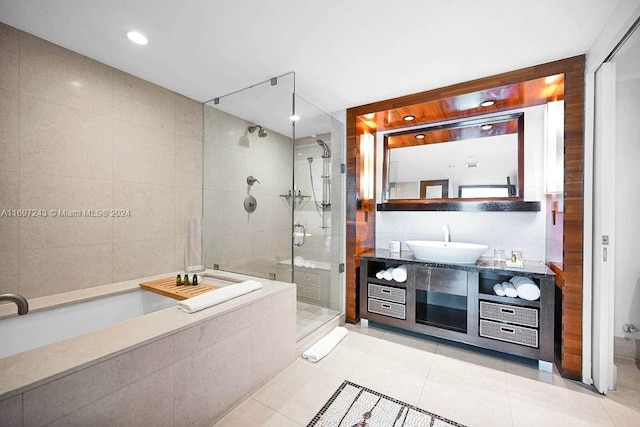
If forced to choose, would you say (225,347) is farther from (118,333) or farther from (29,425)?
(29,425)

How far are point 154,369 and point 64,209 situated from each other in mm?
1395

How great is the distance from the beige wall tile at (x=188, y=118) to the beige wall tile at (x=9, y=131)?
1043mm

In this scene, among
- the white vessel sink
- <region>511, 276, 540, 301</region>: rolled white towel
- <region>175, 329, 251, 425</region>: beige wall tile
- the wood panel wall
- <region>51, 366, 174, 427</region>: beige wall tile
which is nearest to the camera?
<region>51, 366, 174, 427</region>: beige wall tile

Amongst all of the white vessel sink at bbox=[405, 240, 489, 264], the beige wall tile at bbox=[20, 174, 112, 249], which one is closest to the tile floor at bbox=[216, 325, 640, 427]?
the white vessel sink at bbox=[405, 240, 489, 264]

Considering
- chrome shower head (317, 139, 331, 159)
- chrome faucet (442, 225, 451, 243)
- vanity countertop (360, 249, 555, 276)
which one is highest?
chrome shower head (317, 139, 331, 159)

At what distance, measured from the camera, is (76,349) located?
3.47 feet

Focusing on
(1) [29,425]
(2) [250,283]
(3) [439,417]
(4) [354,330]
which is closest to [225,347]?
(2) [250,283]

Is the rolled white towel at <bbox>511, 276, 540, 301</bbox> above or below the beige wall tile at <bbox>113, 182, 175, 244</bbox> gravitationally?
below

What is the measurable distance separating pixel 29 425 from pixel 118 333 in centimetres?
38

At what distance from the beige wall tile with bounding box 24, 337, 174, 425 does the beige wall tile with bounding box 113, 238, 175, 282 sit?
1.23m

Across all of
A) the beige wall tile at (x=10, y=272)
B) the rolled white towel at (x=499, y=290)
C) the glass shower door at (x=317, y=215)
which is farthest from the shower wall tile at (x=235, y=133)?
the rolled white towel at (x=499, y=290)

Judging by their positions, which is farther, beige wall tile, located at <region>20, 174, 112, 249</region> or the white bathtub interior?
beige wall tile, located at <region>20, 174, 112, 249</region>

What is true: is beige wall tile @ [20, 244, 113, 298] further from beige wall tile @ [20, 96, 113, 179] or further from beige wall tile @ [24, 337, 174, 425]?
beige wall tile @ [24, 337, 174, 425]

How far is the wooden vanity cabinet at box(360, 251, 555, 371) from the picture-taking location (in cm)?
195
